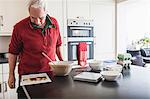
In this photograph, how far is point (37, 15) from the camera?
5.05ft

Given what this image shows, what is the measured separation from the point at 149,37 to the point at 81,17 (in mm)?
2551

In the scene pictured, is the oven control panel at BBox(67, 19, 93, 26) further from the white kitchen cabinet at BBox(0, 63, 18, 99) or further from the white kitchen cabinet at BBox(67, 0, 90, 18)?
the white kitchen cabinet at BBox(0, 63, 18, 99)

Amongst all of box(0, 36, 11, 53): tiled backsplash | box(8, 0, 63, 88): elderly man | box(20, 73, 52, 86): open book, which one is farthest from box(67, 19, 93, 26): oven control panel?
box(20, 73, 52, 86): open book

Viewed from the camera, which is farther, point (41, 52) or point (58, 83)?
point (41, 52)

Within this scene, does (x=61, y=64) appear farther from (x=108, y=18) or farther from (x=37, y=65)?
(x=108, y=18)

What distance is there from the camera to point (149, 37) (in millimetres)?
5449

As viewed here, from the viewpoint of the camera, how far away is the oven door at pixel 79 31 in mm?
3669

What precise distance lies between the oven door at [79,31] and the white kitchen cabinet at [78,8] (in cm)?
23

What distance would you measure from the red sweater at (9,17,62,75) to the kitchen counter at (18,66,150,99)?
40 centimetres

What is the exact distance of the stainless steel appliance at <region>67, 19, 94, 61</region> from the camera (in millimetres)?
3656

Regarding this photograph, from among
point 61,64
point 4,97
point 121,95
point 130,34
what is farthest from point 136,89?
point 130,34

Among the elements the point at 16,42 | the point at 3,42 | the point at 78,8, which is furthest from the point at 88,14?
the point at 16,42

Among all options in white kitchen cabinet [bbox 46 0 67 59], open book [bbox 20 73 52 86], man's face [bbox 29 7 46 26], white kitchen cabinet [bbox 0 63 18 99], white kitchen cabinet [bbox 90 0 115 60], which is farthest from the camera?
white kitchen cabinet [bbox 90 0 115 60]

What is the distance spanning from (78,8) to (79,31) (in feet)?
1.41
